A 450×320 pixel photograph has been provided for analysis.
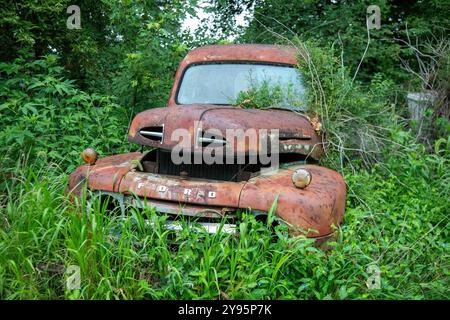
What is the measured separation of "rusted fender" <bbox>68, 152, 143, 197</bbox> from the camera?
147 inches

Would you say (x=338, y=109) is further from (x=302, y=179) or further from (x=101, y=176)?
(x=101, y=176)

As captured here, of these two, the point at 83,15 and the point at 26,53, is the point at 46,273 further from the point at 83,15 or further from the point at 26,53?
the point at 83,15

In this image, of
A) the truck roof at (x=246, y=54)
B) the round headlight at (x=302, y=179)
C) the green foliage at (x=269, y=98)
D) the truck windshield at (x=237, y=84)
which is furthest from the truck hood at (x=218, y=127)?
the truck roof at (x=246, y=54)

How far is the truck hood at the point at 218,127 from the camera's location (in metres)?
3.61

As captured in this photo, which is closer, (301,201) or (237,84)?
(301,201)

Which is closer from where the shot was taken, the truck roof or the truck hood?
the truck hood

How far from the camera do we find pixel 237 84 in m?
4.75

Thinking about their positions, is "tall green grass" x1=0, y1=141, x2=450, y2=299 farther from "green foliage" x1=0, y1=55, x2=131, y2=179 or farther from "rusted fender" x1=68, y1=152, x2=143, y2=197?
"green foliage" x1=0, y1=55, x2=131, y2=179

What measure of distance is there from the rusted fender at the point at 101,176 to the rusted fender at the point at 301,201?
109cm

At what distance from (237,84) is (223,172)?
4.29 ft

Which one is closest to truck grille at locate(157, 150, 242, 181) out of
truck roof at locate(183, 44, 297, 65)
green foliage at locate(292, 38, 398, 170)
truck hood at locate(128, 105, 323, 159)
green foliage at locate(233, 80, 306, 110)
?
truck hood at locate(128, 105, 323, 159)

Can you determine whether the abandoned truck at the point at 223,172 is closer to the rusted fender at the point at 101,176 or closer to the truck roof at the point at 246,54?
the rusted fender at the point at 101,176

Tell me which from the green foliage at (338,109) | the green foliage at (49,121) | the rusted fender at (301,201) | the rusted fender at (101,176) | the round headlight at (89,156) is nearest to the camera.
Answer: the rusted fender at (301,201)

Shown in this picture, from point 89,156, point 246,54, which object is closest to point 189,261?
point 89,156
